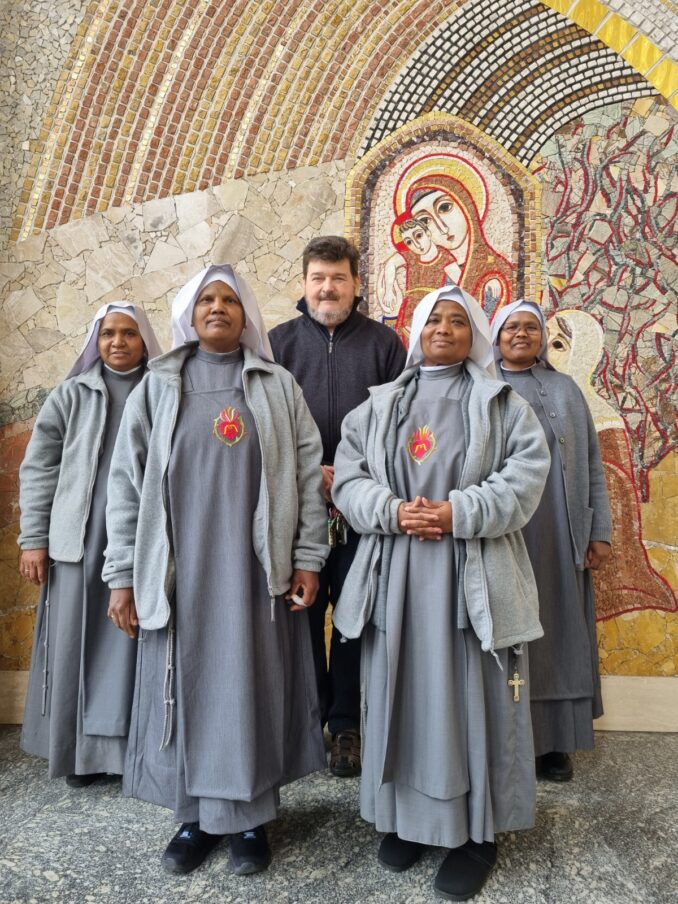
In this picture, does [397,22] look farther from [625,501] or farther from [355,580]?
[355,580]

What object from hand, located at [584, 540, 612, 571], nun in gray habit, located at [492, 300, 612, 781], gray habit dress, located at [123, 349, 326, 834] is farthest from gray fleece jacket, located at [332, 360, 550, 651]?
hand, located at [584, 540, 612, 571]

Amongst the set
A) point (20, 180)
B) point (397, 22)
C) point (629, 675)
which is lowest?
point (629, 675)

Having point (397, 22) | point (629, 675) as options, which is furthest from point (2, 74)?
point (629, 675)

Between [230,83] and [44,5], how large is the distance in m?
1.19

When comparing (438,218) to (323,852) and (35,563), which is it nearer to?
(35,563)

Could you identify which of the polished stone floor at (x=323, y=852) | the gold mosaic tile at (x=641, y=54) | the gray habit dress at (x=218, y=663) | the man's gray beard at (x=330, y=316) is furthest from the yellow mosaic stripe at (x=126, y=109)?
the polished stone floor at (x=323, y=852)

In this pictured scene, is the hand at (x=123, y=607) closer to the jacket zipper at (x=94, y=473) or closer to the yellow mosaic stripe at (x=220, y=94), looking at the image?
the jacket zipper at (x=94, y=473)

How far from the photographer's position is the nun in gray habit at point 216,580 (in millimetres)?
2244

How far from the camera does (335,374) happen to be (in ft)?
10.1

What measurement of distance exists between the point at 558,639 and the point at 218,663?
1.61 meters

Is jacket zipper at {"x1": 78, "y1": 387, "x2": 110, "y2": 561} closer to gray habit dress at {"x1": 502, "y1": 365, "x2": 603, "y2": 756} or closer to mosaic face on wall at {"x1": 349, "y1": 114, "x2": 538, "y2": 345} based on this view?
mosaic face on wall at {"x1": 349, "y1": 114, "x2": 538, "y2": 345}

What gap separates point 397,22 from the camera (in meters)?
3.90

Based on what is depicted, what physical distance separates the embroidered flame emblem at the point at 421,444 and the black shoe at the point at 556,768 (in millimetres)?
1692

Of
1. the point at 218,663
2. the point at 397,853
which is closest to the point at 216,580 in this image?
the point at 218,663
